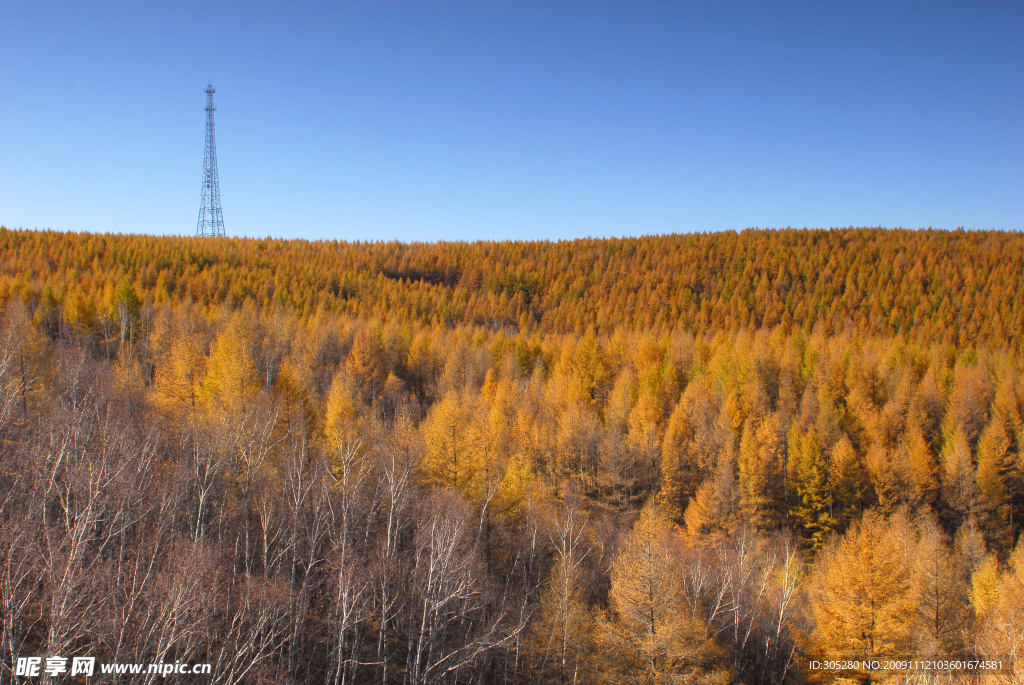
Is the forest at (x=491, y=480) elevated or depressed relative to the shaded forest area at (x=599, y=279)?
depressed

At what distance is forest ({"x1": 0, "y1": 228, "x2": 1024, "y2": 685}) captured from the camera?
2203cm

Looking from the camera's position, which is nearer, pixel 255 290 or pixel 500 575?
pixel 500 575

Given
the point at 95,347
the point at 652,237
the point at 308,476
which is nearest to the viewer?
the point at 308,476

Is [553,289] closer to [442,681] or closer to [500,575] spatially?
[500,575]

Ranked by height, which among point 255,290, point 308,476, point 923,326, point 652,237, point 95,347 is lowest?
point 308,476

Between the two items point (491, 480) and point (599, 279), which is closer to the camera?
point (491, 480)

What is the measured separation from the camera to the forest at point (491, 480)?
22.0 meters

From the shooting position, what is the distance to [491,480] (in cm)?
3744

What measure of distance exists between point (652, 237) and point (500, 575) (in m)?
144

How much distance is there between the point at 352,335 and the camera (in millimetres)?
80125

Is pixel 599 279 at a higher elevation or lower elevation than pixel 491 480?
higher

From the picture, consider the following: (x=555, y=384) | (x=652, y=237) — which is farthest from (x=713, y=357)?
(x=652, y=237)

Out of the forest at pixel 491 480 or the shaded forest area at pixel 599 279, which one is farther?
the shaded forest area at pixel 599 279

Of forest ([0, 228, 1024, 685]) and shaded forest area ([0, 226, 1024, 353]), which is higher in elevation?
shaded forest area ([0, 226, 1024, 353])
